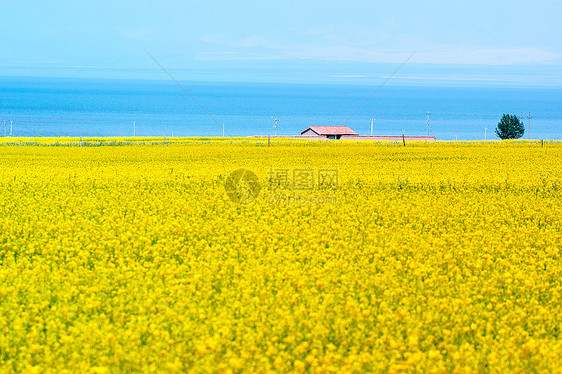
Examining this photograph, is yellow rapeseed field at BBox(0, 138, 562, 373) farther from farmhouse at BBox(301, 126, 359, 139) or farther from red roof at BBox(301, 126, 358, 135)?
red roof at BBox(301, 126, 358, 135)

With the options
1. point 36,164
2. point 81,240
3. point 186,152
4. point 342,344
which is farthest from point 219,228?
point 186,152

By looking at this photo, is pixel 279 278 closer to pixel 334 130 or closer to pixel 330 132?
pixel 330 132

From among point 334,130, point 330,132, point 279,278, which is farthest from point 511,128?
point 279,278

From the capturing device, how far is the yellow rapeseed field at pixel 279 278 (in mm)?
7633

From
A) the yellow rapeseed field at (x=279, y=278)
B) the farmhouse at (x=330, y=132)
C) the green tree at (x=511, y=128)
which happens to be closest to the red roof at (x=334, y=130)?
the farmhouse at (x=330, y=132)

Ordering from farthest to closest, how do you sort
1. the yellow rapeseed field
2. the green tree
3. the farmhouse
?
the green tree, the farmhouse, the yellow rapeseed field

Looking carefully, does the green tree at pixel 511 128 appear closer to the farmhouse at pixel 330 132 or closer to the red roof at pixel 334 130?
the farmhouse at pixel 330 132

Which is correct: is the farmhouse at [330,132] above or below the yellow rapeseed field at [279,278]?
above

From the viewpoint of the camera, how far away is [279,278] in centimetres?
1030

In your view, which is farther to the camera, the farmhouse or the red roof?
the red roof

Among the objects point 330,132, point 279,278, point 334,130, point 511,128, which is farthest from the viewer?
point 511,128

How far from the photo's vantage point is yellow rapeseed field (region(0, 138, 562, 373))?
7633 mm

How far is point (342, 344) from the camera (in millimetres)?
7949

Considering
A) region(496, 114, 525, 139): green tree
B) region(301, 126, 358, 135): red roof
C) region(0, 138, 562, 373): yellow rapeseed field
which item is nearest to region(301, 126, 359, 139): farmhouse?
region(301, 126, 358, 135): red roof
